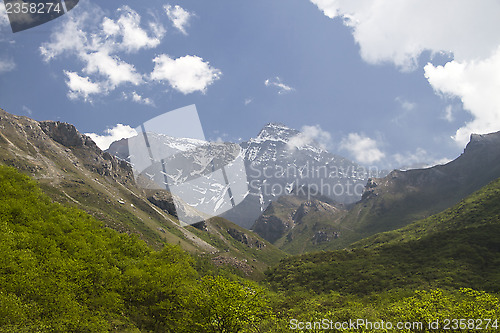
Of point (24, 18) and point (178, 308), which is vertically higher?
point (24, 18)

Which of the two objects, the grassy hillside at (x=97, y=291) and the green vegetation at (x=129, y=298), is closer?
the grassy hillside at (x=97, y=291)

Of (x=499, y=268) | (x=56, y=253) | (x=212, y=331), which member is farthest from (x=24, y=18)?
(x=499, y=268)

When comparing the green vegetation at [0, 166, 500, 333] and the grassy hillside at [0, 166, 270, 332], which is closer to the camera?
A: the grassy hillside at [0, 166, 270, 332]

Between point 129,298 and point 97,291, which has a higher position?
point 97,291

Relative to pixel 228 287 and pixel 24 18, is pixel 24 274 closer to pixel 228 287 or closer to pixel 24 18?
pixel 228 287

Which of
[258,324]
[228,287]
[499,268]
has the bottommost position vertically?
[499,268]

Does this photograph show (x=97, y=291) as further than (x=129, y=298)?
No

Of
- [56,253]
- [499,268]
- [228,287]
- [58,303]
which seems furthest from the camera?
[499,268]

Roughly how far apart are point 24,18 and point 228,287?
75.8 metres

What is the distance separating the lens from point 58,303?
43.9 meters

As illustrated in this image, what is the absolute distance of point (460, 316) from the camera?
45.1 m

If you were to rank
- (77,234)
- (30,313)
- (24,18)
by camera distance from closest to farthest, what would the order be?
(30,313) < (24,18) < (77,234)

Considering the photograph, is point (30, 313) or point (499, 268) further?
point (499, 268)

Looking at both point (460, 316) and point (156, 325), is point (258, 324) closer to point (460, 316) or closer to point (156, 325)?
point (156, 325)
